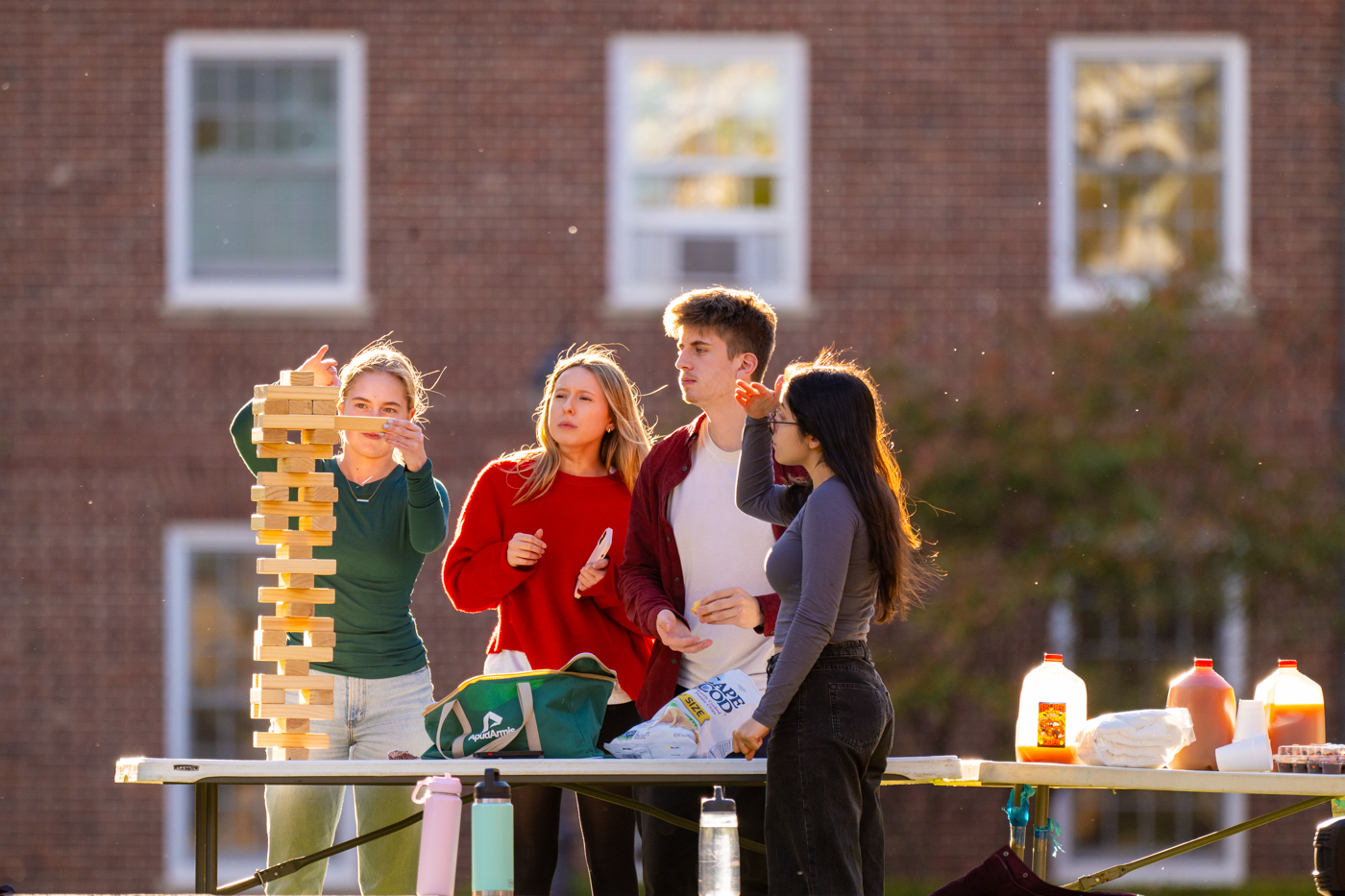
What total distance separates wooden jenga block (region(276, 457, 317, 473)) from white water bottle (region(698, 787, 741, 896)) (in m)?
1.38

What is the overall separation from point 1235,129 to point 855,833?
26.3ft

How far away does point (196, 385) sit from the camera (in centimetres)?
1008

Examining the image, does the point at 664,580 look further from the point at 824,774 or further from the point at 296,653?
the point at 296,653

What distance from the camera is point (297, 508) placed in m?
4.09

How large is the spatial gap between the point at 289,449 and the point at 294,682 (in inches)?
23.6

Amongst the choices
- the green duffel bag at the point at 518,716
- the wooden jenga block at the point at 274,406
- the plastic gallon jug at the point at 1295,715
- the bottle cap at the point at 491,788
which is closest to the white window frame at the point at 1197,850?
the plastic gallon jug at the point at 1295,715

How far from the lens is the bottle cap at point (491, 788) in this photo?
352 cm

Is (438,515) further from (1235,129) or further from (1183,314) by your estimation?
(1235,129)

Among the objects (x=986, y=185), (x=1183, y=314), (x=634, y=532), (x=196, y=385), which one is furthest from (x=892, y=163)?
(x=634, y=532)

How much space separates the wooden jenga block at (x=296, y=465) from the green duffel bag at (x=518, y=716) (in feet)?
2.37

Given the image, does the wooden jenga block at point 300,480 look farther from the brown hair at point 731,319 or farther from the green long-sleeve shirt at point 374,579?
the brown hair at point 731,319

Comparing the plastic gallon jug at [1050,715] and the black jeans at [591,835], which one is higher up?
the plastic gallon jug at [1050,715]

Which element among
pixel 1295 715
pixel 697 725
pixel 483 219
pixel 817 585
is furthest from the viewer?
pixel 483 219

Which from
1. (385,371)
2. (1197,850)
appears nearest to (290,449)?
(385,371)
